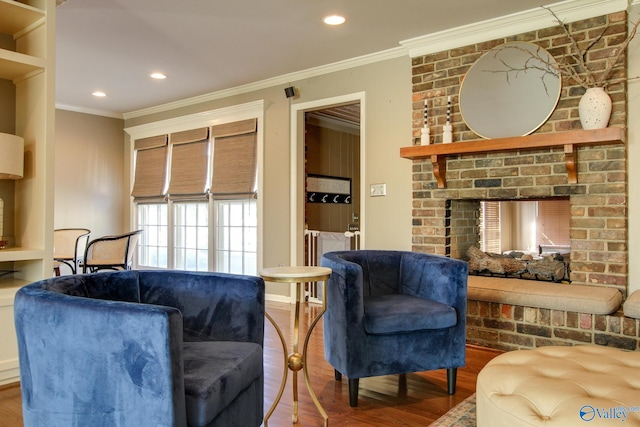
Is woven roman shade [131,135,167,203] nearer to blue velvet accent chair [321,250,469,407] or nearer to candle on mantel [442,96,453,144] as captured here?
candle on mantel [442,96,453,144]

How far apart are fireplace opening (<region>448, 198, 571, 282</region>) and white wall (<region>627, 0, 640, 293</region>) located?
1.56 feet

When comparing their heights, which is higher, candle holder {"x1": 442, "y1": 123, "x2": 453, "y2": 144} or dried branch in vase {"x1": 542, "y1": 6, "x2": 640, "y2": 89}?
dried branch in vase {"x1": 542, "y1": 6, "x2": 640, "y2": 89}

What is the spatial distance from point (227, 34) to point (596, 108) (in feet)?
9.38

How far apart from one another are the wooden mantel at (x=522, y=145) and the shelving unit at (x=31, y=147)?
2625mm

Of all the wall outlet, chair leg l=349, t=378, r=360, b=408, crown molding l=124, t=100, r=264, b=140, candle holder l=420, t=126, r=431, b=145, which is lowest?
chair leg l=349, t=378, r=360, b=408

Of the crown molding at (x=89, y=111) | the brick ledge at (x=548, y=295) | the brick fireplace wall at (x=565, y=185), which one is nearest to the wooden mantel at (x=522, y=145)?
the brick fireplace wall at (x=565, y=185)

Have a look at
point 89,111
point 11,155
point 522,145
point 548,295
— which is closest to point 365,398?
point 548,295

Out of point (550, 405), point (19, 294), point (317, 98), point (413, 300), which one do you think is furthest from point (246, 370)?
point (317, 98)

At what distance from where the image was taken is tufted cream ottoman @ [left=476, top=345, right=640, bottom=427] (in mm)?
1369

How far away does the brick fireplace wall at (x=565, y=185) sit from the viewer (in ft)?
10.6

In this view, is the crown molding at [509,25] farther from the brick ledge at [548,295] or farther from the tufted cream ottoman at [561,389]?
the tufted cream ottoman at [561,389]

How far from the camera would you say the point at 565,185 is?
135 inches

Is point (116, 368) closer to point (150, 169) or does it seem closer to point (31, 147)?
Result: point (31, 147)

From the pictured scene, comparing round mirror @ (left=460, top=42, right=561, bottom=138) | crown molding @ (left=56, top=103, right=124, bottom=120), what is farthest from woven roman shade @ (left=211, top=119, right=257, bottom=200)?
round mirror @ (left=460, top=42, right=561, bottom=138)
